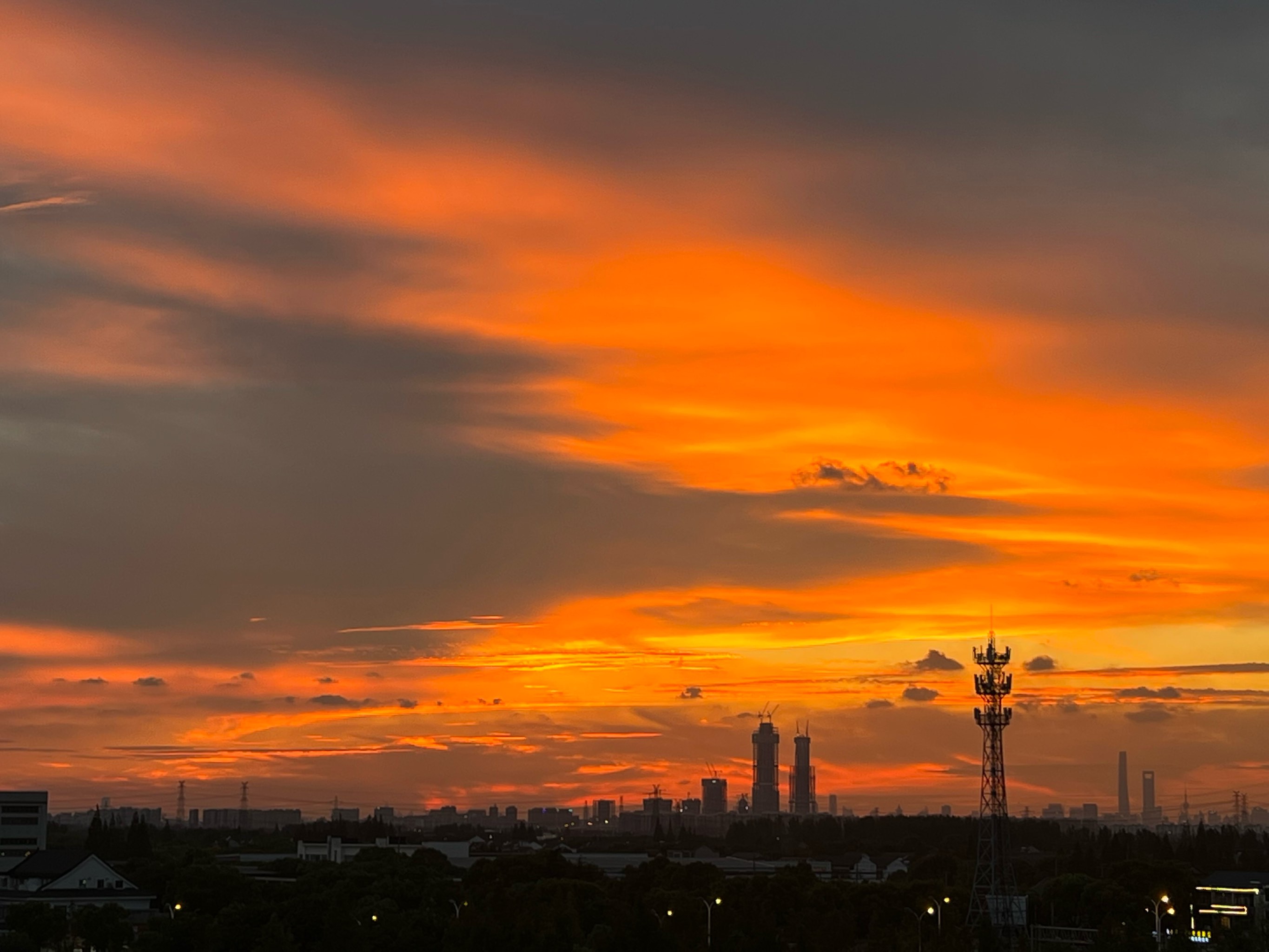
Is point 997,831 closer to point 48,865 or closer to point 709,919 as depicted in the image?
point 709,919

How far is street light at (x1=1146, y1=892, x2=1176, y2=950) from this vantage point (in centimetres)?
10300

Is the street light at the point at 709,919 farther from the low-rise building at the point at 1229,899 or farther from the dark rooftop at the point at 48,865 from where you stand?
the dark rooftop at the point at 48,865

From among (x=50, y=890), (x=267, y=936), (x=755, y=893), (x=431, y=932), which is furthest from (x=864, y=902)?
(x=50, y=890)

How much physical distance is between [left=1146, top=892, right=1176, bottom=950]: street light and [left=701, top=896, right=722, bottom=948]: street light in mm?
29302

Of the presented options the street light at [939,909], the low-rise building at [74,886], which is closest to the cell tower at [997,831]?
the street light at [939,909]

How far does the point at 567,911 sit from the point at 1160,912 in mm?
51276

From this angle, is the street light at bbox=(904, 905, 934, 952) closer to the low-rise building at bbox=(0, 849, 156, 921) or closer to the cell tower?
the cell tower

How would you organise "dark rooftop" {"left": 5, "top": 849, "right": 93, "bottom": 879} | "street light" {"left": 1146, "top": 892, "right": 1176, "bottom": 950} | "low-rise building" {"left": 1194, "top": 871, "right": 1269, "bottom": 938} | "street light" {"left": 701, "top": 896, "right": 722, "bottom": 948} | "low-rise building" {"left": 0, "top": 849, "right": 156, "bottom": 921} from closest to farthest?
1. "street light" {"left": 1146, "top": 892, "right": 1176, "bottom": 950}
2. "street light" {"left": 701, "top": 896, "right": 722, "bottom": 948}
3. "low-rise building" {"left": 0, "top": 849, "right": 156, "bottom": 921}
4. "low-rise building" {"left": 1194, "top": 871, "right": 1269, "bottom": 938}
5. "dark rooftop" {"left": 5, "top": 849, "right": 93, "bottom": 879}

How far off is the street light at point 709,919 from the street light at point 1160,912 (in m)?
29.3

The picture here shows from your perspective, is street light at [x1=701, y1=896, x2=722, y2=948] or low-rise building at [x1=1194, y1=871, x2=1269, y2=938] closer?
street light at [x1=701, y1=896, x2=722, y2=948]

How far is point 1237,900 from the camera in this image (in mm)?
140875

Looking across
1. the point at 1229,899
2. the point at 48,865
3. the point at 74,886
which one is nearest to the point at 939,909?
the point at 1229,899

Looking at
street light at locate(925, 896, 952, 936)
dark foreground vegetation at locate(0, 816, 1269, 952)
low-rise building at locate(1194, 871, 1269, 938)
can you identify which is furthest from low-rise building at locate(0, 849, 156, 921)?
low-rise building at locate(1194, 871, 1269, 938)

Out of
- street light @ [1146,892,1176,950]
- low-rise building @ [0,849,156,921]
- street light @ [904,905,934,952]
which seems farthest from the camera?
low-rise building @ [0,849,156,921]
